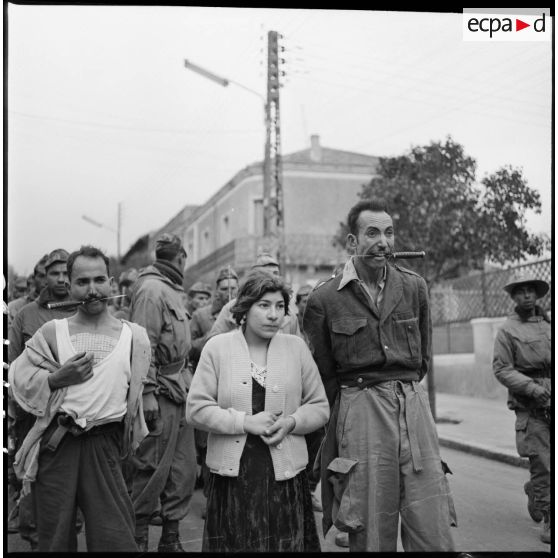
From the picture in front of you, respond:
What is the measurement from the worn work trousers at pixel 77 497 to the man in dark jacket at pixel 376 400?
106cm

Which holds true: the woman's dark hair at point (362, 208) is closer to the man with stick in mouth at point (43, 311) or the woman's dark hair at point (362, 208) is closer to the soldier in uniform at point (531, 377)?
the man with stick in mouth at point (43, 311)

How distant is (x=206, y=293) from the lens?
378 inches

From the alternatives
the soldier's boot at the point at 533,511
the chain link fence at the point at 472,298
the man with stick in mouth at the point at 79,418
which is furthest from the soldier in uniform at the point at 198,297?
the chain link fence at the point at 472,298

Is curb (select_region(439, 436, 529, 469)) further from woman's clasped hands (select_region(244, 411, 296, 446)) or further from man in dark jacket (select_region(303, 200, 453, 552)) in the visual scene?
woman's clasped hands (select_region(244, 411, 296, 446))

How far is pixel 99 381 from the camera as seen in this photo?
392 centimetres

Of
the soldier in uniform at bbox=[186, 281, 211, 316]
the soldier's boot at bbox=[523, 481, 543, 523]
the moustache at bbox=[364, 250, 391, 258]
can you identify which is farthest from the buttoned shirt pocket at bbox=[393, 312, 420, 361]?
the soldier in uniform at bbox=[186, 281, 211, 316]

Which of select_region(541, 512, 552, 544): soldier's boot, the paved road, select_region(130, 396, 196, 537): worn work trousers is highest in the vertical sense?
select_region(130, 396, 196, 537): worn work trousers

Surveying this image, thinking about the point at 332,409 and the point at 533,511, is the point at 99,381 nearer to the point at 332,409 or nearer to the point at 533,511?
the point at 332,409

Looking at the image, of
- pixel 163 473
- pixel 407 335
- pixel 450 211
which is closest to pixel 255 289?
pixel 407 335

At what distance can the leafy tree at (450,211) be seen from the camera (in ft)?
31.2

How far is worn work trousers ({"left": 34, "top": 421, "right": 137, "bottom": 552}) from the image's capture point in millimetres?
3836

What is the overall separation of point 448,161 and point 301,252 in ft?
53.2

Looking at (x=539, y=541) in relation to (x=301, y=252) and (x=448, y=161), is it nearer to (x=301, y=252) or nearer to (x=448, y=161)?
(x=448, y=161)

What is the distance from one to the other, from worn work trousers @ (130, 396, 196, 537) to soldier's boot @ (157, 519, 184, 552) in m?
0.04
